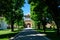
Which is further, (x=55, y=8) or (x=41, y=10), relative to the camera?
(x=41, y=10)

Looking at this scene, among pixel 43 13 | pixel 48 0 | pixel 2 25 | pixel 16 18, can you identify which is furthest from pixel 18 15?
pixel 2 25

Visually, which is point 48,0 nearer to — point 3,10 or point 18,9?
point 3,10

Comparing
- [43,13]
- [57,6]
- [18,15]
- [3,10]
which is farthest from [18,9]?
[57,6]

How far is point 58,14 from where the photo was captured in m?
33.2

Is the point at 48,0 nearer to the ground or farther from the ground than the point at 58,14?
farther from the ground

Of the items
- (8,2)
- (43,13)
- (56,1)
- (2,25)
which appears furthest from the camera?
(2,25)

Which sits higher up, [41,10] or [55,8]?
[41,10]

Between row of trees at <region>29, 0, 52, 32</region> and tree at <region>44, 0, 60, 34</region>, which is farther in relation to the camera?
row of trees at <region>29, 0, 52, 32</region>

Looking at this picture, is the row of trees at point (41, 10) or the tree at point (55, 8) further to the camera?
the row of trees at point (41, 10)

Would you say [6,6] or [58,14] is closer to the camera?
[58,14]

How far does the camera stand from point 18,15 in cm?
5575

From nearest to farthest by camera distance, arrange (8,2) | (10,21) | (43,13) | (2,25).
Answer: (8,2), (43,13), (10,21), (2,25)

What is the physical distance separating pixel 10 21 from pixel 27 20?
294ft

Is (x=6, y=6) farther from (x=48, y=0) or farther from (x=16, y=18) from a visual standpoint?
(x=16, y=18)
